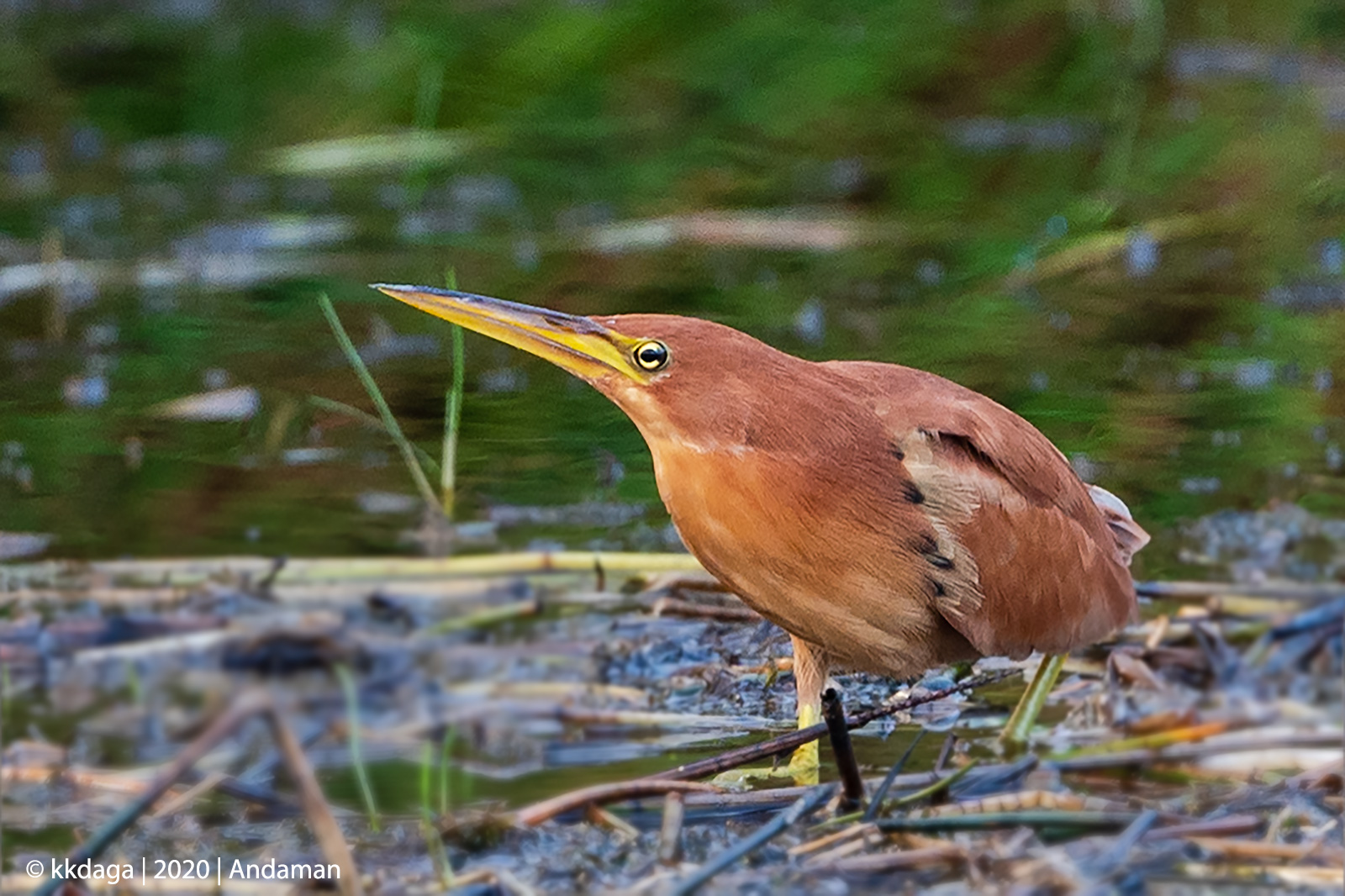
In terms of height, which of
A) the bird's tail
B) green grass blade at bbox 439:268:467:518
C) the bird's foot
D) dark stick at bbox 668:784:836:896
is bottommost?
the bird's foot

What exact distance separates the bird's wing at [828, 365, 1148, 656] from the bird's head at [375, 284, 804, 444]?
37 centimetres

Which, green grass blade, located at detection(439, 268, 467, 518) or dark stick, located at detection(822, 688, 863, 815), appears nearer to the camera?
dark stick, located at detection(822, 688, 863, 815)

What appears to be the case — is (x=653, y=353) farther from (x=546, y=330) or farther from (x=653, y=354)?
(x=546, y=330)

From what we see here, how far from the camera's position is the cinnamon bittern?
399 cm

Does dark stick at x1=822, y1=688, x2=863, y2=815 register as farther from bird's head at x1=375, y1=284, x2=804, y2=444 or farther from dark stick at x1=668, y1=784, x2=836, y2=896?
bird's head at x1=375, y1=284, x2=804, y2=444

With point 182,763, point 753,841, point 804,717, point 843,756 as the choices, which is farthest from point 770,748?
point 182,763

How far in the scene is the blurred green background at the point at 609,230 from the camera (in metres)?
6.34

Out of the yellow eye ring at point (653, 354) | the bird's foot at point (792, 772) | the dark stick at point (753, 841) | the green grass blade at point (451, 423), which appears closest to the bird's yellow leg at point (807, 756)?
the bird's foot at point (792, 772)

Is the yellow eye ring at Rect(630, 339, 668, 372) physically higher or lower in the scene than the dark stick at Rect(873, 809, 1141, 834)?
higher

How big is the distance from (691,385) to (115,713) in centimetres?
135

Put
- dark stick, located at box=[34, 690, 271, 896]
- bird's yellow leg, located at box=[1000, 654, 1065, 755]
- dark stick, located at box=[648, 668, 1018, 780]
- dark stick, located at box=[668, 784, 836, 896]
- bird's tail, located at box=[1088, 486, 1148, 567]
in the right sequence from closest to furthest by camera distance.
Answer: dark stick, located at box=[34, 690, 271, 896] → dark stick, located at box=[668, 784, 836, 896] → dark stick, located at box=[648, 668, 1018, 780] → bird's yellow leg, located at box=[1000, 654, 1065, 755] → bird's tail, located at box=[1088, 486, 1148, 567]

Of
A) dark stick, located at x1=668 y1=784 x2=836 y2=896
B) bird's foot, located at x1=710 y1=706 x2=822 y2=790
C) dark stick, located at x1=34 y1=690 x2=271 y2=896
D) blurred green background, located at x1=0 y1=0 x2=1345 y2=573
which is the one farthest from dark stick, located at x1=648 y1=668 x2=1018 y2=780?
blurred green background, located at x1=0 y1=0 x2=1345 y2=573

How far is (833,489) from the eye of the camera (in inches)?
159

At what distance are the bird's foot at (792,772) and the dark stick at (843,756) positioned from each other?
49 cm
